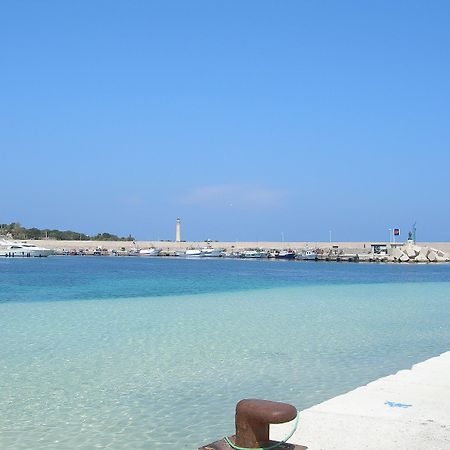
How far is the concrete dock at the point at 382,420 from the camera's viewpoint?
455cm

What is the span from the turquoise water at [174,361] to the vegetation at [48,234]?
119007 mm

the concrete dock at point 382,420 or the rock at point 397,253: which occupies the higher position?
the rock at point 397,253

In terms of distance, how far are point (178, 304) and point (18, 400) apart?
12.2 metres

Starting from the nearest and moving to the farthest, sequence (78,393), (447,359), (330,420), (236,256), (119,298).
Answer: (330,420) → (78,393) → (447,359) → (119,298) → (236,256)

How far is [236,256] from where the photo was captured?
3858 inches

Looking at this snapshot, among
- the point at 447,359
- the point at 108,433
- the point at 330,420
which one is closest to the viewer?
the point at 330,420

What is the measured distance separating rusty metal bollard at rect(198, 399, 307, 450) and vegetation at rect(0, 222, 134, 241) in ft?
434

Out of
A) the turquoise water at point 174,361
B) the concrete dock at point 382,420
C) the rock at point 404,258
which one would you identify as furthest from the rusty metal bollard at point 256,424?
the rock at point 404,258

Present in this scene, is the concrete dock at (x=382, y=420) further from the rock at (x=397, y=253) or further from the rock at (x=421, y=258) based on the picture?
the rock at (x=421, y=258)

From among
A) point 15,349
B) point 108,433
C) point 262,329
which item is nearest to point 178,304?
point 262,329

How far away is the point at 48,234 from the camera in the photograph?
138 metres

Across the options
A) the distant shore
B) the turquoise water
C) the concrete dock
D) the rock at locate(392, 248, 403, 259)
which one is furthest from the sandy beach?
the concrete dock

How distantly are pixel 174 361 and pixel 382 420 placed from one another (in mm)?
4764

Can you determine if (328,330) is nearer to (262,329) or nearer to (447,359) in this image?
(262,329)
